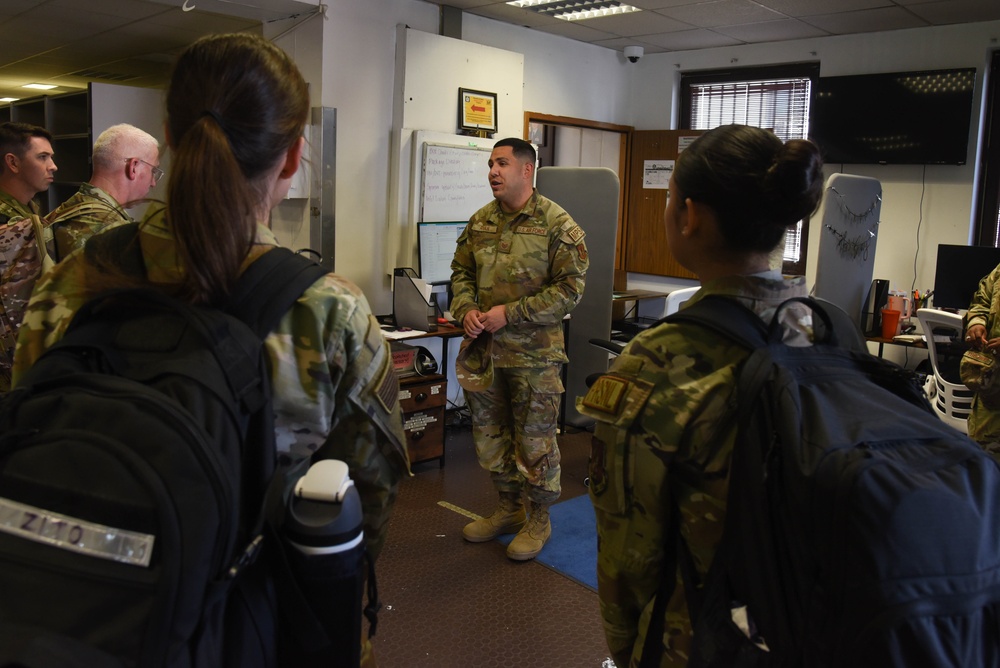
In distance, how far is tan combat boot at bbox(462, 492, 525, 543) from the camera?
10.4 ft

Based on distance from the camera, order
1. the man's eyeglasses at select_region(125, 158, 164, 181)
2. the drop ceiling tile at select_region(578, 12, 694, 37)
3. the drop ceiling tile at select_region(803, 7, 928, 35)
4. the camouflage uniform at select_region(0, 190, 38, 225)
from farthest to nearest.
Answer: the drop ceiling tile at select_region(578, 12, 694, 37), the drop ceiling tile at select_region(803, 7, 928, 35), the camouflage uniform at select_region(0, 190, 38, 225), the man's eyeglasses at select_region(125, 158, 164, 181)

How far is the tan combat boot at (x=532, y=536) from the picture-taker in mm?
3018

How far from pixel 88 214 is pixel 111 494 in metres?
2.03

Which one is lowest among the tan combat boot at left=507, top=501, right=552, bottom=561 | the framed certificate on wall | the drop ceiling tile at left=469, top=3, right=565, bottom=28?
the tan combat boot at left=507, top=501, right=552, bottom=561

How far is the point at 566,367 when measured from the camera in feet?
15.4

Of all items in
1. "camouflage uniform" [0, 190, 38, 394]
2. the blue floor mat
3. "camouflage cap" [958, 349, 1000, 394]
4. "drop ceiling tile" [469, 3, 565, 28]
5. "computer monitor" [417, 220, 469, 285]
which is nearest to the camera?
"camouflage uniform" [0, 190, 38, 394]

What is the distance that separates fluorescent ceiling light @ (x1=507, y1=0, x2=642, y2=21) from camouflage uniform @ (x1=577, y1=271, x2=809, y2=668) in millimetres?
3911

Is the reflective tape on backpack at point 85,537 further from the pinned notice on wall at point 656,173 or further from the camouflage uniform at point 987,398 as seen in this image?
the pinned notice on wall at point 656,173

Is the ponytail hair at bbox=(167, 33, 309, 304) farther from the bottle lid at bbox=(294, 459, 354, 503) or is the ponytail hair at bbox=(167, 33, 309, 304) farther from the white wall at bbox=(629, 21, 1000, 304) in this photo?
the white wall at bbox=(629, 21, 1000, 304)

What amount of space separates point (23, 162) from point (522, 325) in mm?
2037

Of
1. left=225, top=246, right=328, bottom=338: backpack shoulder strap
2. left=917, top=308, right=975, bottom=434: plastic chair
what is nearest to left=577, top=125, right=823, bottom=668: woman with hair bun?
left=225, top=246, right=328, bottom=338: backpack shoulder strap

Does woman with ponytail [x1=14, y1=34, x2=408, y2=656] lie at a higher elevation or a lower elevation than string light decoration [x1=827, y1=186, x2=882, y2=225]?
lower

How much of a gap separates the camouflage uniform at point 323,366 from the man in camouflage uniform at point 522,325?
77.2 inches

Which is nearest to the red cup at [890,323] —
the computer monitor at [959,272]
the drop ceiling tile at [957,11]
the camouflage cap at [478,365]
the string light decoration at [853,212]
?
the computer monitor at [959,272]
